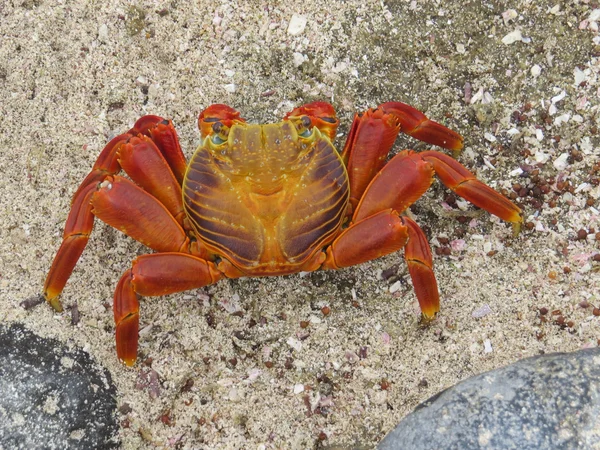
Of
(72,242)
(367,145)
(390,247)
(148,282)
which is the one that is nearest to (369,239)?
(390,247)

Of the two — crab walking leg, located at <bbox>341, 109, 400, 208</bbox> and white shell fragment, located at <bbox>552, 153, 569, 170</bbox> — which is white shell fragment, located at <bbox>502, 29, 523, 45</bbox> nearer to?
white shell fragment, located at <bbox>552, 153, 569, 170</bbox>

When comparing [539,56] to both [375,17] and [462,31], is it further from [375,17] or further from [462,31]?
[375,17]

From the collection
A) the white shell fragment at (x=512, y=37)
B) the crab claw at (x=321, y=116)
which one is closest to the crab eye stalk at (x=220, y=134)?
the crab claw at (x=321, y=116)

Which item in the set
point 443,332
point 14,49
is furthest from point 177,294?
point 14,49

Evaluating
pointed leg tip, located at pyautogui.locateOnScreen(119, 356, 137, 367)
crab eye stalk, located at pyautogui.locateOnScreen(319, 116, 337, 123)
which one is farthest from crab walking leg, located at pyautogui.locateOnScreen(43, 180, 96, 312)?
crab eye stalk, located at pyautogui.locateOnScreen(319, 116, 337, 123)

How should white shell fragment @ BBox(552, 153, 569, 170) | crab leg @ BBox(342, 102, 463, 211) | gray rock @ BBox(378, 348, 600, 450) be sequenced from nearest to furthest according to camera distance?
1. gray rock @ BBox(378, 348, 600, 450)
2. crab leg @ BBox(342, 102, 463, 211)
3. white shell fragment @ BBox(552, 153, 569, 170)
